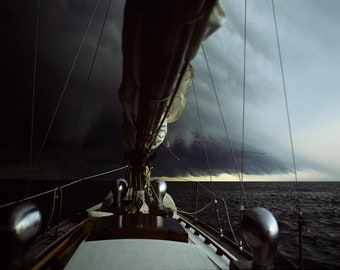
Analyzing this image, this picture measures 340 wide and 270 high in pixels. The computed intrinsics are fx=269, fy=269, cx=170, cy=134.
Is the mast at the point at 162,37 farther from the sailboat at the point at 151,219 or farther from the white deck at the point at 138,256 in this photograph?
the white deck at the point at 138,256

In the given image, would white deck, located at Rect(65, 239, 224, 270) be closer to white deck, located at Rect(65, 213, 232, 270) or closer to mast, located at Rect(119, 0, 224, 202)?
white deck, located at Rect(65, 213, 232, 270)

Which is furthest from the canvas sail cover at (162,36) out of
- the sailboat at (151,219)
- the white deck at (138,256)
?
the white deck at (138,256)

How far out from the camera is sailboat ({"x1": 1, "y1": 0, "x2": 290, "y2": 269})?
5.19ft

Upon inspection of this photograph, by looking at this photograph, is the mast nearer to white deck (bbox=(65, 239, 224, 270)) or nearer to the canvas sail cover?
the canvas sail cover

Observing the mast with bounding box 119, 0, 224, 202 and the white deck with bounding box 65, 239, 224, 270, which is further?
the white deck with bounding box 65, 239, 224, 270

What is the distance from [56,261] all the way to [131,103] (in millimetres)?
2094

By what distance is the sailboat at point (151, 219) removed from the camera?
5.19 ft

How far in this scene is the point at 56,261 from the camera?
3.21 m

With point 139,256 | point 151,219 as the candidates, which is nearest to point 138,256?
point 139,256

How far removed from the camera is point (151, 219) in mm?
4625

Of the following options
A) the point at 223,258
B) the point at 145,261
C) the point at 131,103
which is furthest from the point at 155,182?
the point at 131,103

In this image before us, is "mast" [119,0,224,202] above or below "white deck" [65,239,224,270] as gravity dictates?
above

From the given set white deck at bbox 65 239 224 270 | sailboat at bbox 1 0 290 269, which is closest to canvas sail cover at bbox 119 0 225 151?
sailboat at bbox 1 0 290 269

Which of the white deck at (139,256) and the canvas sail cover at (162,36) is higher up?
the canvas sail cover at (162,36)
